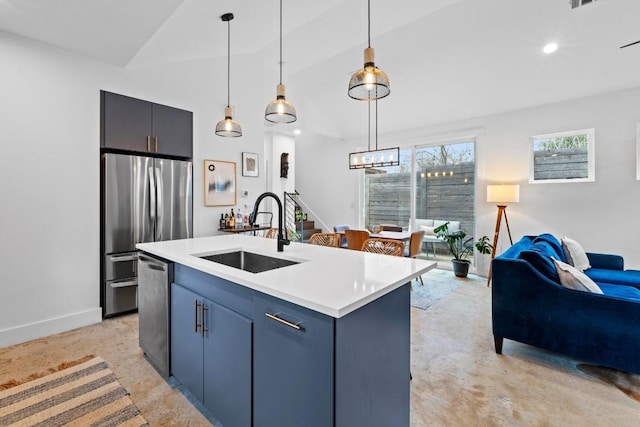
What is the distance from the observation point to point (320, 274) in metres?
1.52

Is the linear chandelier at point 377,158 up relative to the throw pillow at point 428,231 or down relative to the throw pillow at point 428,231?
up

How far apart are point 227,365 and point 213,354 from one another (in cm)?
15

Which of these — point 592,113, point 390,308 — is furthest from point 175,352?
point 592,113

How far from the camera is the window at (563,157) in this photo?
4242 mm

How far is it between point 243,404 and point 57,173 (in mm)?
2961

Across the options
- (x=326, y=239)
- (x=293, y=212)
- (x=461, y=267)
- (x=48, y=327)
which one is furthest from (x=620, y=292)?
(x=293, y=212)

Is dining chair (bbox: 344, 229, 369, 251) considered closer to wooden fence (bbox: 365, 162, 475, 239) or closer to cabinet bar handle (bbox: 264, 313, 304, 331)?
wooden fence (bbox: 365, 162, 475, 239)

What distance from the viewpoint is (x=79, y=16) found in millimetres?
2406

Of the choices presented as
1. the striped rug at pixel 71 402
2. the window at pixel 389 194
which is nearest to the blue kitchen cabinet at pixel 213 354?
the striped rug at pixel 71 402

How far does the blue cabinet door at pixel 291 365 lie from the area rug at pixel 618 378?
2.33 metres

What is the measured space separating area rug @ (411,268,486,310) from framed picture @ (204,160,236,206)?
294 centimetres

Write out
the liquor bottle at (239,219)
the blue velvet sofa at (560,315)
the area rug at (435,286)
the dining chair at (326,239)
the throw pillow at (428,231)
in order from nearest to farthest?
1. the blue velvet sofa at (560,315)
2. the dining chair at (326,239)
3. the area rug at (435,286)
4. the liquor bottle at (239,219)
5. the throw pillow at (428,231)

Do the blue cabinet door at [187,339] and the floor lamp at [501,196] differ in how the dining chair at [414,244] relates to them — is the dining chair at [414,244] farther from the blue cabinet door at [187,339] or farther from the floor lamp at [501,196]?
the blue cabinet door at [187,339]

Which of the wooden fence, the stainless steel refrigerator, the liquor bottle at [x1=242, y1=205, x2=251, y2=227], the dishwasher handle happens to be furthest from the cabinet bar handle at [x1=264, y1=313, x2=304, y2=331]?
the wooden fence
